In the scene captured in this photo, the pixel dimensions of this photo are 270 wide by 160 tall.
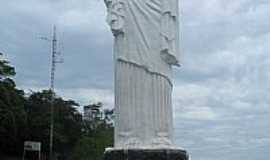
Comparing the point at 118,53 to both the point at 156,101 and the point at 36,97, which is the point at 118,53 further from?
the point at 36,97

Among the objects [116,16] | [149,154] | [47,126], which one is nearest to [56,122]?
[47,126]

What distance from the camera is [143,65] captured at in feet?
38.3

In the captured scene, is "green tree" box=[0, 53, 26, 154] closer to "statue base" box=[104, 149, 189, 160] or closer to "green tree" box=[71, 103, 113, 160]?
"green tree" box=[71, 103, 113, 160]

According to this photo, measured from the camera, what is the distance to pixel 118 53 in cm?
1186

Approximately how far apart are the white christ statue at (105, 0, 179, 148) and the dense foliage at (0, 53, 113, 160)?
3775 cm

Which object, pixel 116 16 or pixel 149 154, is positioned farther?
Answer: pixel 116 16

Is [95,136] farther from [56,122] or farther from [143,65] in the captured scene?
[143,65]

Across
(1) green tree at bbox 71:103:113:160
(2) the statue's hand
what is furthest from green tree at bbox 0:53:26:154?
(2) the statue's hand

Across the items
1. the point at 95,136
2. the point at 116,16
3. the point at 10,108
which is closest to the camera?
the point at 116,16

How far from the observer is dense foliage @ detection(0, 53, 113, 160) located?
164 ft

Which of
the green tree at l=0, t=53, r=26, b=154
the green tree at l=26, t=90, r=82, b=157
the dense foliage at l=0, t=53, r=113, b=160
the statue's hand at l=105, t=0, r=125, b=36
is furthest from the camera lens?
the green tree at l=26, t=90, r=82, b=157

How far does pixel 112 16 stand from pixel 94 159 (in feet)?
134

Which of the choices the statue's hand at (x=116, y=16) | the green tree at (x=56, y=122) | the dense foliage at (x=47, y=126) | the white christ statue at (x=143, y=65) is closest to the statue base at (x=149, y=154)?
the white christ statue at (x=143, y=65)

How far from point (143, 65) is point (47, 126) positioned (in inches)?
1830
